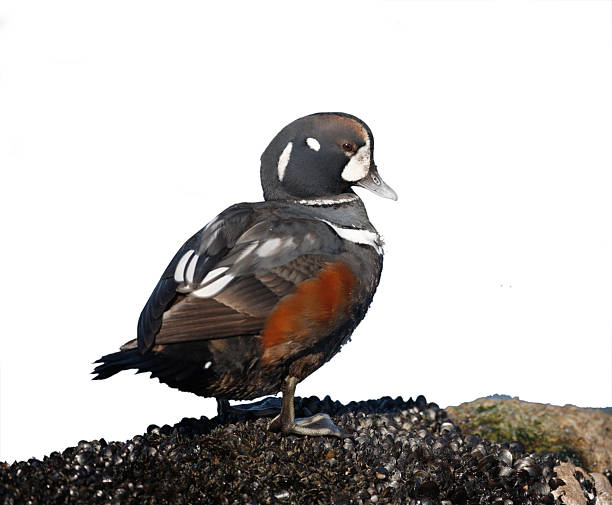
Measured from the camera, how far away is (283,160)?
613 cm

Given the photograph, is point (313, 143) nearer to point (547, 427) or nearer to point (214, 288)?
point (214, 288)

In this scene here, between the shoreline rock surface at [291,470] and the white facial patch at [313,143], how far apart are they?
1.86 meters

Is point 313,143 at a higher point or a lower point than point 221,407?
higher

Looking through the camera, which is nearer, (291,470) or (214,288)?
(214,288)

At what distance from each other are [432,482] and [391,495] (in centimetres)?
28

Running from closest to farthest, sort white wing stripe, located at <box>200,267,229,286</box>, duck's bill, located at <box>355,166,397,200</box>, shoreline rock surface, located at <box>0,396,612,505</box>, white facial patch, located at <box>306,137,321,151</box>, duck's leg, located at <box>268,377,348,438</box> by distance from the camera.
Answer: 1. shoreline rock surface, located at <box>0,396,612,505</box>
2. white wing stripe, located at <box>200,267,229,286</box>
3. duck's leg, located at <box>268,377,348,438</box>
4. white facial patch, located at <box>306,137,321,151</box>
5. duck's bill, located at <box>355,166,397,200</box>

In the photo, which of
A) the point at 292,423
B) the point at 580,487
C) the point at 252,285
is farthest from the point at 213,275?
the point at 580,487

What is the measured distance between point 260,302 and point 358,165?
138 cm

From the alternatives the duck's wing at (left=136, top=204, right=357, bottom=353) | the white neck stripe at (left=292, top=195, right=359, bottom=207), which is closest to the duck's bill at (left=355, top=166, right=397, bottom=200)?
the white neck stripe at (left=292, top=195, right=359, bottom=207)

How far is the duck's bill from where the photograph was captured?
6.31 meters

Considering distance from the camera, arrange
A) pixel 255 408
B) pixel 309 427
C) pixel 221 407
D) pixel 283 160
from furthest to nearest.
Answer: pixel 255 408 → pixel 221 407 → pixel 283 160 → pixel 309 427

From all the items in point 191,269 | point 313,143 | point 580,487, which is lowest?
point 580,487

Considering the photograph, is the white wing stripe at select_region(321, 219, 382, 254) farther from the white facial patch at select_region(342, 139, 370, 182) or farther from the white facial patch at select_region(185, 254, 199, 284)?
the white facial patch at select_region(185, 254, 199, 284)

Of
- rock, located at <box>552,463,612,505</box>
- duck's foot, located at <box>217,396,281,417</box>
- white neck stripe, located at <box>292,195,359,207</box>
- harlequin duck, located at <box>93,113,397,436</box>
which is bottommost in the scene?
rock, located at <box>552,463,612,505</box>
